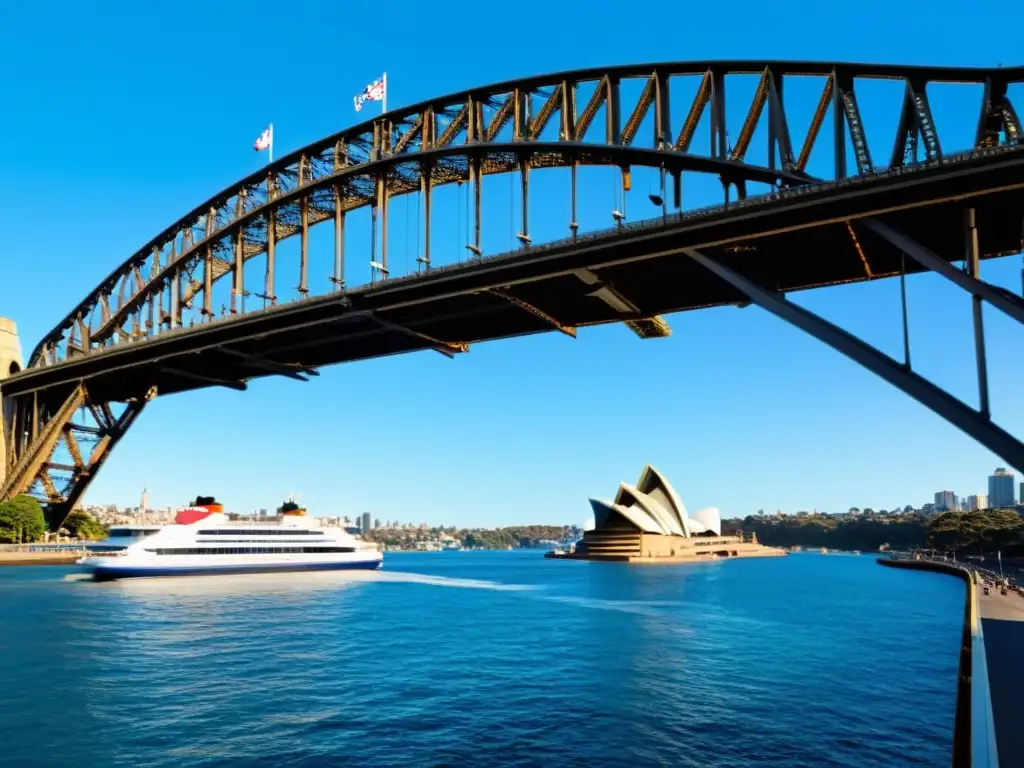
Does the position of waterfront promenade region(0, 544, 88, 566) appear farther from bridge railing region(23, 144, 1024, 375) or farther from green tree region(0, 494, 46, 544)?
bridge railing region(23, 144, 1024, 375)

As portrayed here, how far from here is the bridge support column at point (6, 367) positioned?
7638 cm

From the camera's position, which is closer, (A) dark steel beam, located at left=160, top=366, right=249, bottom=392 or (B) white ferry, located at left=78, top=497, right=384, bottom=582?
(B) white ferry, located at left=78, top=497, right=384, bottom=582

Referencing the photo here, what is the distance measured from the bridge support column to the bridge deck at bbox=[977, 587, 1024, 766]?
256 ft

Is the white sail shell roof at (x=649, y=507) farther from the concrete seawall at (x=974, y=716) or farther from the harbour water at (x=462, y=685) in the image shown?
the concrete seawall at (x=974, y=716)

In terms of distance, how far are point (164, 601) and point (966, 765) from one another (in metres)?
41.9

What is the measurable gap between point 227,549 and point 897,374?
189 ft

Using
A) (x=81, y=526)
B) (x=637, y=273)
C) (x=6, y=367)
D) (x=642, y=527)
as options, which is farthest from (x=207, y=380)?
(x=642, y=527)

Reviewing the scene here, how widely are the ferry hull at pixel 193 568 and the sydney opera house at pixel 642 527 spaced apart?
182 feet

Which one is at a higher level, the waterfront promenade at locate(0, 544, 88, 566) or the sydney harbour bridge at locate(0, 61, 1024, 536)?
the sydney harbour bridge at locate(0, 61, 1024, 536)

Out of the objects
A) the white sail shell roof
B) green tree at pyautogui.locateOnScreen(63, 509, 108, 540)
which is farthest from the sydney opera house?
green tree at pyautogui.locateOnScreen(63, 509, 108, 540)

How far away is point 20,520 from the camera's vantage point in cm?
7681

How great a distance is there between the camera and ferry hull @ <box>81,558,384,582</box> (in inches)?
2307

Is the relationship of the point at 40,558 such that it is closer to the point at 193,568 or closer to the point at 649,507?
the point at 193,568

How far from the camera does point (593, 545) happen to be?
130 metres
